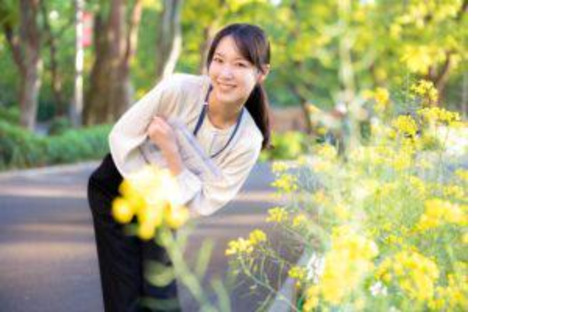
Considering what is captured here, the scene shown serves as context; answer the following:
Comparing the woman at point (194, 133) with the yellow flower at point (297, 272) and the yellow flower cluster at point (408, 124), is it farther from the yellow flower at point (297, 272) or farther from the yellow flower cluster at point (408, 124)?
the yellow flower cluster at point (408, 124)

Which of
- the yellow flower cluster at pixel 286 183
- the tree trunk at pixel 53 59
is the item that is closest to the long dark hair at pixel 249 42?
the yellow flower cluster at pixel 286 183

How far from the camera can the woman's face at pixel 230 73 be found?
4.30 meters

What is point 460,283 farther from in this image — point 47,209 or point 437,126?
point 47,209

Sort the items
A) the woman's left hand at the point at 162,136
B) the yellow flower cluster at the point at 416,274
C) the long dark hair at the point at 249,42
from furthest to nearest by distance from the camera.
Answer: the long dark hair at the point at 249,42 < the woman's left hand at the point at 162,136 < the yellow flower cluster at the point at 416,274

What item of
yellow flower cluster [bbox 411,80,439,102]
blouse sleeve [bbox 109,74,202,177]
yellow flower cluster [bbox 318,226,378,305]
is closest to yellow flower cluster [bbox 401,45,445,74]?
yellow flower cluster [bbox 411,80,439,102]

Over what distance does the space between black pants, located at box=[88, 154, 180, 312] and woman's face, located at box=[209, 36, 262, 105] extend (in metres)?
0.53

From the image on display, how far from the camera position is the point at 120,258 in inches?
182

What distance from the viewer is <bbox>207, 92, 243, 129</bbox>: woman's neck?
441cm

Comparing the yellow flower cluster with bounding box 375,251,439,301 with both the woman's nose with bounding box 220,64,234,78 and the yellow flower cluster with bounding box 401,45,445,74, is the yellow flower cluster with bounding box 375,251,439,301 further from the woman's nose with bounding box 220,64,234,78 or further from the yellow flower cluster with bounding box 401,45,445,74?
the yellow flower cluster with bounding box 401,45,445,74

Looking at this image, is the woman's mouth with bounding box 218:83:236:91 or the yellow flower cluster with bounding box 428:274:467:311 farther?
the woman's mouth with bounding box 218:83:236:91

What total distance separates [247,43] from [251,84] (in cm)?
15

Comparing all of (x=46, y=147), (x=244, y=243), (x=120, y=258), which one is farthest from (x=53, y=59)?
(x=244, y=243)

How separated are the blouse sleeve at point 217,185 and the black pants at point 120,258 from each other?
333mm
